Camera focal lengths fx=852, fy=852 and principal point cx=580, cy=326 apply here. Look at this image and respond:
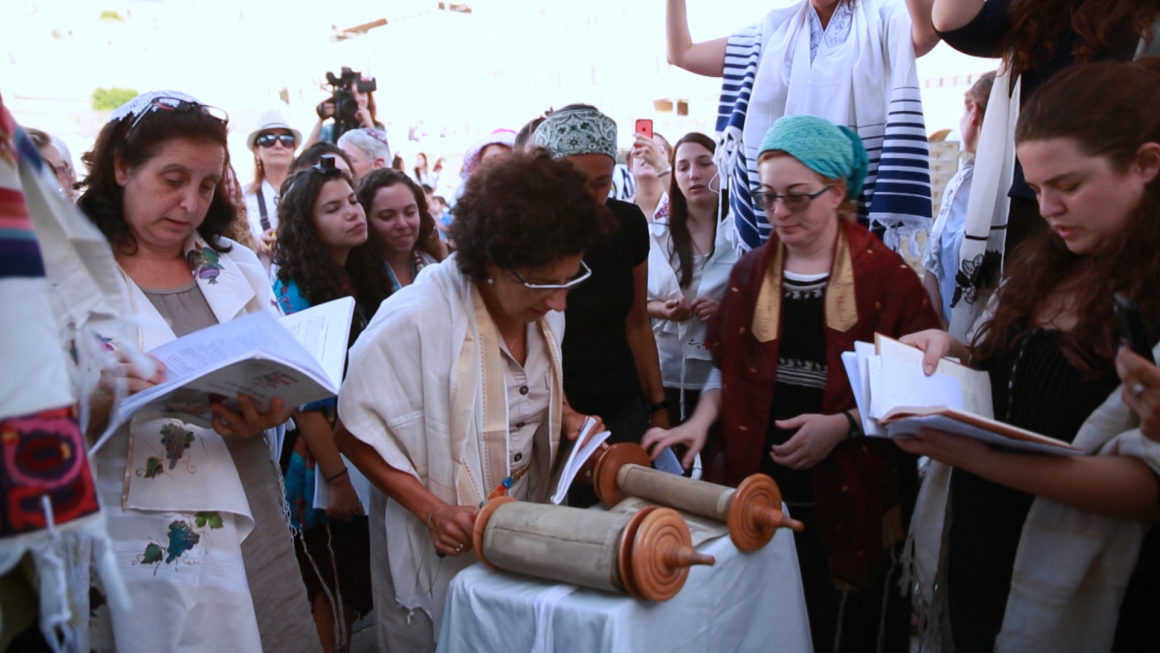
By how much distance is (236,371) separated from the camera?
5.51 feet

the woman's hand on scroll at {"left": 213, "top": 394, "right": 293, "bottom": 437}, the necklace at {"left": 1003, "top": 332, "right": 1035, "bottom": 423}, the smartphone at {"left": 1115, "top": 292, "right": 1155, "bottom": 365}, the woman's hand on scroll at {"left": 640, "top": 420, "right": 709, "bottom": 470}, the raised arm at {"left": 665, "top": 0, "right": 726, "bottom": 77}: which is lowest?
the woman's hand on scroll at {"left": 640, "top": 420, "right": 709, "bottom": 470}

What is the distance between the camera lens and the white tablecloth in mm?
1698

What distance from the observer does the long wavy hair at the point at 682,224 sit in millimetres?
3744

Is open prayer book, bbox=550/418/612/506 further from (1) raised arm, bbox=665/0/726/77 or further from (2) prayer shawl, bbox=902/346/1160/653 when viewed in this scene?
(1) raised arm, bbox=665/0/726/77

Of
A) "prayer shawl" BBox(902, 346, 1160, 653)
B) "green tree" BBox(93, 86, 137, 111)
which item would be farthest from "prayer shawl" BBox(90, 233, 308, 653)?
"green tree" BBox(93, 86, 137, 111)

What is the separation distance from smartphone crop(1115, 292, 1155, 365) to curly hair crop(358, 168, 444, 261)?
2.91 metres

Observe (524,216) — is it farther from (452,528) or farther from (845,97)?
(845,97)

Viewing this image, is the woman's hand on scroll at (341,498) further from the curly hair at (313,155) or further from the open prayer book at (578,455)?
the curly hair at (313,155)

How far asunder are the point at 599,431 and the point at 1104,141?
1354 mm

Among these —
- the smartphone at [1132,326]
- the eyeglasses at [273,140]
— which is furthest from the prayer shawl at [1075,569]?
the eyeglasses at [273,140]

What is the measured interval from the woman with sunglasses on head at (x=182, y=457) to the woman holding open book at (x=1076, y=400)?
5.13 feet

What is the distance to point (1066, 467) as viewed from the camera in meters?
1.75

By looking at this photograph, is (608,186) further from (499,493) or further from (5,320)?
(5,320)

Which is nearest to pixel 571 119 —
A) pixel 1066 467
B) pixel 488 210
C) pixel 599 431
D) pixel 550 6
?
pixel 488 210
